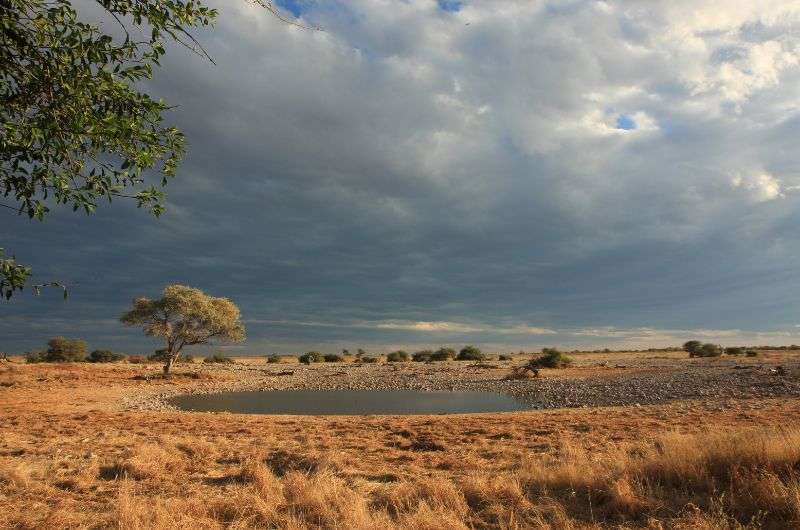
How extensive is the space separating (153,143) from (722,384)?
38516 mm

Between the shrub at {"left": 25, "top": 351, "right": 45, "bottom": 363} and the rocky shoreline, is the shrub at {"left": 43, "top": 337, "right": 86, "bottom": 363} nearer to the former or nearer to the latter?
the shrub at {"left": 25, "top": 351, "right": 45, "bottom": 363}

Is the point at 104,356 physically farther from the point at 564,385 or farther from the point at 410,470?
the point at 410,470

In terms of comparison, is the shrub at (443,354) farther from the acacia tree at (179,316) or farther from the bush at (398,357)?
the acacia tree at (179,316)

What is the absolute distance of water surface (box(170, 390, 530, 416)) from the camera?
3028 centimetres

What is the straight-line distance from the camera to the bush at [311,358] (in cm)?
9600

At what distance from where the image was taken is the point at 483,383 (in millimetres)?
45062

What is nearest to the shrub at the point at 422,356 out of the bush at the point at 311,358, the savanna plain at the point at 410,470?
the bush at the point at 311,358

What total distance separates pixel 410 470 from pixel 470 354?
276 feet

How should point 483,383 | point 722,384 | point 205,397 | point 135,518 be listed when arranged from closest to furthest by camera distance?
1. point 135,518
2. point 722,384
3. point 205,397
4. point 483,383

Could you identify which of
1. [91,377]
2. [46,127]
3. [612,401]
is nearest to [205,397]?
[91,377]

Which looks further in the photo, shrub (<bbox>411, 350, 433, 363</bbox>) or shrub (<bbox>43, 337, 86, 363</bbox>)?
shrub (<bbox>411, 350, 433, 363</bbox>)

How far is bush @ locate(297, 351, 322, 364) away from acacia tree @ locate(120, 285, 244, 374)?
42.0 m

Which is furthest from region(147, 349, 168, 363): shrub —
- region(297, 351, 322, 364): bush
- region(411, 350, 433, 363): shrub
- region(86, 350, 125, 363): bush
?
region(411, 350, 433, 363): shrub

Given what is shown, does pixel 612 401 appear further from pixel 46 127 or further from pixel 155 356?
pixel 155 356
